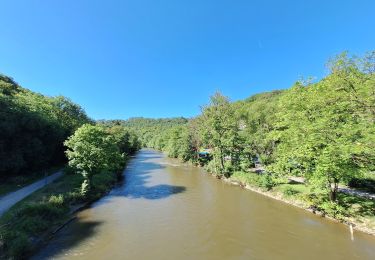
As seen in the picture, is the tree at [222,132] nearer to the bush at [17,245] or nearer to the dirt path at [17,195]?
the dirt path at [17,195]

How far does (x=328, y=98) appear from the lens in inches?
632

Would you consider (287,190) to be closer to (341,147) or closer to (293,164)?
(293,164)

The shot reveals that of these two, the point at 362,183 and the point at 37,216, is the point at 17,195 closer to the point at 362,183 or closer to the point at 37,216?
the point at 37,216

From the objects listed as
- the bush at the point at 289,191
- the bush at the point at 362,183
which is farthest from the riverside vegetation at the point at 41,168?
the bush at the point at 362,183

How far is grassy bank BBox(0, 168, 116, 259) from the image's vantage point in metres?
11.3

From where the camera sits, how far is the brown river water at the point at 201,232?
1245 centimetres

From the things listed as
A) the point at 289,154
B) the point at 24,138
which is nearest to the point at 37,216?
the point at 24,138

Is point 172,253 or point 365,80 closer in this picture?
point 172,253

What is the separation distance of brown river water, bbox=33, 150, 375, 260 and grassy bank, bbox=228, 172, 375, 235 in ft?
2.78

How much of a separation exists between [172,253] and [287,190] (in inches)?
569

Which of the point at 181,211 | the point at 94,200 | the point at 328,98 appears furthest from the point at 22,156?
the point at 328,98

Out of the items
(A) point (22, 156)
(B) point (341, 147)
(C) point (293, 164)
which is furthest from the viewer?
(A) point (22, 156)

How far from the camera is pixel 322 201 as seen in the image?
18.9 metres

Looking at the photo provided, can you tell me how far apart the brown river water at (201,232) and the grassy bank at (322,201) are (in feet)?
2.78
